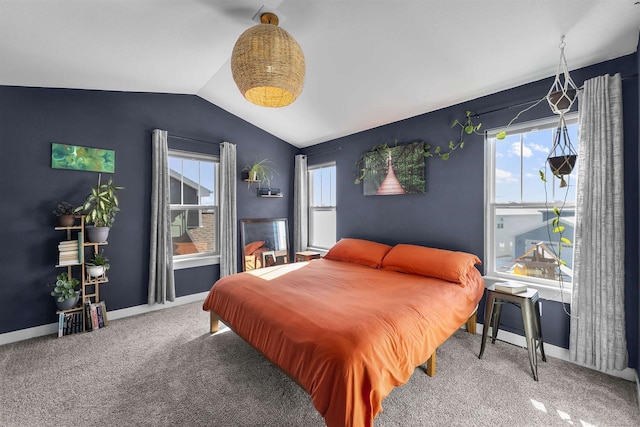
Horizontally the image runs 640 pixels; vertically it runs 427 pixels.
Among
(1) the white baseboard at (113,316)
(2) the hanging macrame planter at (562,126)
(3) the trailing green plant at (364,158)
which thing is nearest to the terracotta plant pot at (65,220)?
(1) the white baseboard at (113,316)

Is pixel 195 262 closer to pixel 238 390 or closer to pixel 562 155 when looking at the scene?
pixel 238 390

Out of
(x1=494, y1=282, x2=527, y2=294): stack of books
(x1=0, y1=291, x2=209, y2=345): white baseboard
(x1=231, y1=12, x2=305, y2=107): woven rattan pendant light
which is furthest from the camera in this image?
(x1=0, y1=291, x2=209, y2=345): white baseboard

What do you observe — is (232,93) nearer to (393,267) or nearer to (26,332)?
(393,267)

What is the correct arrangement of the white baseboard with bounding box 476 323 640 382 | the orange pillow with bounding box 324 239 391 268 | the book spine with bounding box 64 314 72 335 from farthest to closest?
the orange pillow with bounding box 324 239 391 268, the book spine with bounding box 64 314 72 335, the white baseboard with bounding box 476 323 640 382

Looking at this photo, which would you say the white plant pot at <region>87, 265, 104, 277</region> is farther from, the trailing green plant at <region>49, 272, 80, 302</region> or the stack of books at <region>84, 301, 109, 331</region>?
the stack of books at <region>84, 301, 109, 331</region>

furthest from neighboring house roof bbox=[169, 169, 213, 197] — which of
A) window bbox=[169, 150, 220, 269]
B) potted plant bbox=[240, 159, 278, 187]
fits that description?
potted plant bbox=[240, 159, 278, 187]

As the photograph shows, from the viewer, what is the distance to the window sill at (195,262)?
3709 mm

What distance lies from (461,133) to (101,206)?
4025 millimetres

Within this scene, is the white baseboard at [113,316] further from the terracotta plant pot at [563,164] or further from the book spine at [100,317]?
the terracotta plant pot at [563,164]

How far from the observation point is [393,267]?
118 inches

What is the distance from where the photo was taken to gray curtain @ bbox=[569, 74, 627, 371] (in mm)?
2041

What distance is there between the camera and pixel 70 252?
9.27 ft

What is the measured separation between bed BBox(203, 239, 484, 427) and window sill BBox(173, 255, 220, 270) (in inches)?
50.6

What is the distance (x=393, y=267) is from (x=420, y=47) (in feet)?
7.07
